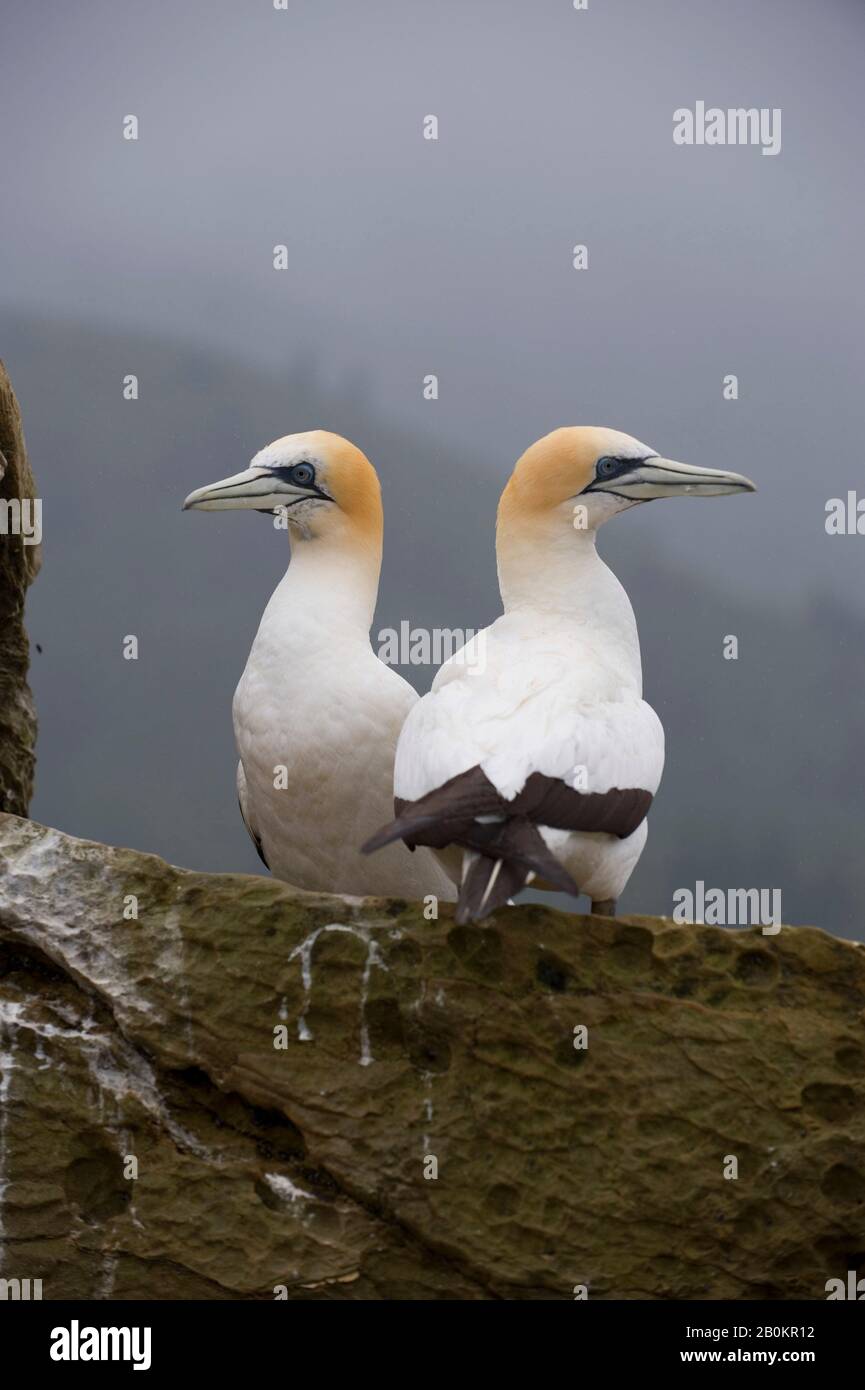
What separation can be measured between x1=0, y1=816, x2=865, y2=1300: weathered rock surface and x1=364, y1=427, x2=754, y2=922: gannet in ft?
1.39

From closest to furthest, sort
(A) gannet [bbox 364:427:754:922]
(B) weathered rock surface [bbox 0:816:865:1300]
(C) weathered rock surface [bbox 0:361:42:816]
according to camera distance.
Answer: (A) gannet [bbox 364:427:754:922], (B) weathered rock surface [bbox 0:816:865:1300], (C) weathered rock surface [bbox 0:361:42:816]

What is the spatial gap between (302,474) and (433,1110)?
2.48 meters

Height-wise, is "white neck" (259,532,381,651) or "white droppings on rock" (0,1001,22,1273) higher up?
"white neck" (259,532,381,651)

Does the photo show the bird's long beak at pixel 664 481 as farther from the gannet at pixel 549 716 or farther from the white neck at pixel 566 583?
the white neck at pixel 566 583

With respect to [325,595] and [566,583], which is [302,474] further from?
[566,583]

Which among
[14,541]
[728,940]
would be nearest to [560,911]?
[728,940]

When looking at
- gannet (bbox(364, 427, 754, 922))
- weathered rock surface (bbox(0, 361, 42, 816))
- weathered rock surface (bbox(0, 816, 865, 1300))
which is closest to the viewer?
gannet (bbox(364, 427, 754, 922))

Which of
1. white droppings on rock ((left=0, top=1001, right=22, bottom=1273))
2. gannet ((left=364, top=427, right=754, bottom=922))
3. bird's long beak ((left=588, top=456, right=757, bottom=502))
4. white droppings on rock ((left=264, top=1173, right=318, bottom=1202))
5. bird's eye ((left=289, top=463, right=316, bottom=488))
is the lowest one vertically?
white droppings on rock ((left=264, top=1173, right=318, bottom=1202))

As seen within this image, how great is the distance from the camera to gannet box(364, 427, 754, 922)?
4562 mm

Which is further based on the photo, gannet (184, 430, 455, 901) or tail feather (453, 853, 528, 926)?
gannet (184, 430, 455, 901)

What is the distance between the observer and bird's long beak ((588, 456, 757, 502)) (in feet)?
18.7

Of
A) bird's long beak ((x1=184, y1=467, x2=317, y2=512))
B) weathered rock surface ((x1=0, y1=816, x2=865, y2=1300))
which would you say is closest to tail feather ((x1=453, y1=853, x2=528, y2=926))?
weathered rock surface ((x1=0, y1=816, x2=865, y2=1300))

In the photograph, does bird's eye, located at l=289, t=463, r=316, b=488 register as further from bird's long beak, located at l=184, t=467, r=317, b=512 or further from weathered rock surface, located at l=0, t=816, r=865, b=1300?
weathered rock surface, located at l=0, t=816, r=865, b=1300

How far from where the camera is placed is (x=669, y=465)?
5758 mm
